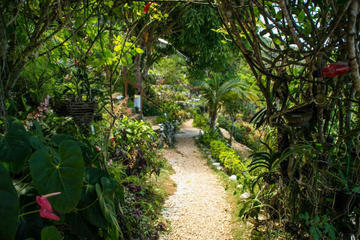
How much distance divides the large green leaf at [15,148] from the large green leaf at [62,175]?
138mm

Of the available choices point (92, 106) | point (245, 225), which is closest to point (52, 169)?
point (92, 106)

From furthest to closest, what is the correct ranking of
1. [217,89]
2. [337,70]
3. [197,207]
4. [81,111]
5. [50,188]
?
[217,89], [197,207], [81,111], [337,70], [50,188]

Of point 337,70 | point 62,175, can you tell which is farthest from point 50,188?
point 337,70

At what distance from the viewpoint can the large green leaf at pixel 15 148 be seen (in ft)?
2.68

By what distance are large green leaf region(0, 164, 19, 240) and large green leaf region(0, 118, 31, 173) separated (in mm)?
194

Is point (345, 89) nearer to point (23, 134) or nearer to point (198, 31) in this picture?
point (23, 134)

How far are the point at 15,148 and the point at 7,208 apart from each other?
280 mm

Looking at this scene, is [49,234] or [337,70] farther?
[337,70]

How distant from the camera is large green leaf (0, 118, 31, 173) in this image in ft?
2.68

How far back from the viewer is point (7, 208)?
632 millimetres

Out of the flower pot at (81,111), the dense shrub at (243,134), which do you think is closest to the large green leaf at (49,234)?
the flower pot at (81,111)

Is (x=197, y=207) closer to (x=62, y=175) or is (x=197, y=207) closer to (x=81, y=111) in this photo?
(x=81, y=111)

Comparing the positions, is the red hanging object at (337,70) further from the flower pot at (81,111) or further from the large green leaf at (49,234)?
the flower pot at (81,111)

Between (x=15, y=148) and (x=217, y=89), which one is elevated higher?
(x=217, y=89)
